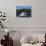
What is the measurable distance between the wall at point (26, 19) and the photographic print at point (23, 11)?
85 millimetres

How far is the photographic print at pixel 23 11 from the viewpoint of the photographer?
3.76 meters

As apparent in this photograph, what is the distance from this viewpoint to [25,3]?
3.76 m

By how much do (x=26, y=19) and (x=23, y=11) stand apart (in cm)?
24

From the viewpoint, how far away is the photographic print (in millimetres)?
3764

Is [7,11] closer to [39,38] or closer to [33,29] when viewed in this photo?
[33,29]

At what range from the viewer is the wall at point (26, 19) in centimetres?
376

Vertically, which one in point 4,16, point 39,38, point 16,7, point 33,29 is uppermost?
point 16,7

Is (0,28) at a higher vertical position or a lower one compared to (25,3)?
lower

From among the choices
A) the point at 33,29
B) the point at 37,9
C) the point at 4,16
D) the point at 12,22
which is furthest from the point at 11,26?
the point at 37,9

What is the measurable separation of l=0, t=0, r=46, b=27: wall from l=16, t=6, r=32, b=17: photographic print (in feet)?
0.28

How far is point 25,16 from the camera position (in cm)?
379

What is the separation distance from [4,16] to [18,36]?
682mm

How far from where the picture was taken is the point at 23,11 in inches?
149

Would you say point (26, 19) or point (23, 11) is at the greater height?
point (23, 11)
